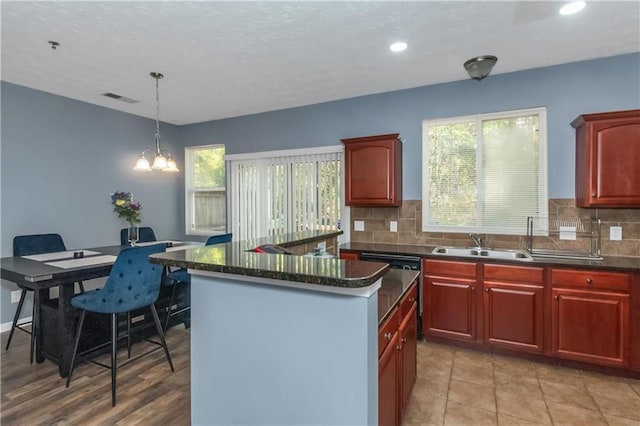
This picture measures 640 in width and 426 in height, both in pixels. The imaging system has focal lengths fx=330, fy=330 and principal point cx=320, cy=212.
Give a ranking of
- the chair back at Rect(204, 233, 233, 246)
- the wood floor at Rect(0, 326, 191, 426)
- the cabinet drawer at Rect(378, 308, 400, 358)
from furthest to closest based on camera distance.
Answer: the chair back at Rect(204, 233, 233, 246), the wood floor at Rect(0, 326, 191, 426), the cabinet drawer at Rect(378, 308, 400, 358)

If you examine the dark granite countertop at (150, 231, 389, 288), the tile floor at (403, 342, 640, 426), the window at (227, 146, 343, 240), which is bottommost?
the tile floor at (403, 342, 640, 426)

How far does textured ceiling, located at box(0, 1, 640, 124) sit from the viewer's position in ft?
7.27

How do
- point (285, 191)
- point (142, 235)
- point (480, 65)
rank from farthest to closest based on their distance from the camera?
1. point (285, 191)
2. point (142, 235)
3. point (480, 65)

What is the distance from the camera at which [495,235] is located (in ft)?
11.2

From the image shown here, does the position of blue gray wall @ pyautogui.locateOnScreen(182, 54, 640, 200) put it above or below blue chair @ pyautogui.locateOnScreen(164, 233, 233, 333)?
above

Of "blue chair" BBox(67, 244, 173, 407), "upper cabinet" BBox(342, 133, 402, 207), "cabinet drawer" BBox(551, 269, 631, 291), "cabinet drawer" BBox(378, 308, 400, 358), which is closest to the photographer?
"cabinet drawer" BBox(378, 308, 400, 358)

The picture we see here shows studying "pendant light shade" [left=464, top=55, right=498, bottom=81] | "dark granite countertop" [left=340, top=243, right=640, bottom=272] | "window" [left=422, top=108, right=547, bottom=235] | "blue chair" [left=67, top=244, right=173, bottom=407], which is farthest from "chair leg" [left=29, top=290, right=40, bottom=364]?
"pendant light shade" [left=464, top=55, right=498, bottom=81]

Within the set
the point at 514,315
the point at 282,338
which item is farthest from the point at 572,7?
the point at 282,338

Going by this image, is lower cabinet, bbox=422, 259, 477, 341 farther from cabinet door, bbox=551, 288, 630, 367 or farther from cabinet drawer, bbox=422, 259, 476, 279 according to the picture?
cabinet door, bbox=551, 288, 630, 367

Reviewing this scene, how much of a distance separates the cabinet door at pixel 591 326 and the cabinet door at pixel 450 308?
63 centimetres

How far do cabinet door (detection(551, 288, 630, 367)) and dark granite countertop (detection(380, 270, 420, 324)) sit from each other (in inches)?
56.9

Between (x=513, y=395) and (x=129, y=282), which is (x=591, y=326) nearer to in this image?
(x=513, y=395)

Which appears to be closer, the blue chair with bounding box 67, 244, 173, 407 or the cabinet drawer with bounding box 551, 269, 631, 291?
the blue chair with bounding box 67, 244, 173, 407

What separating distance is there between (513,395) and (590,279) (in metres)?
1.11
